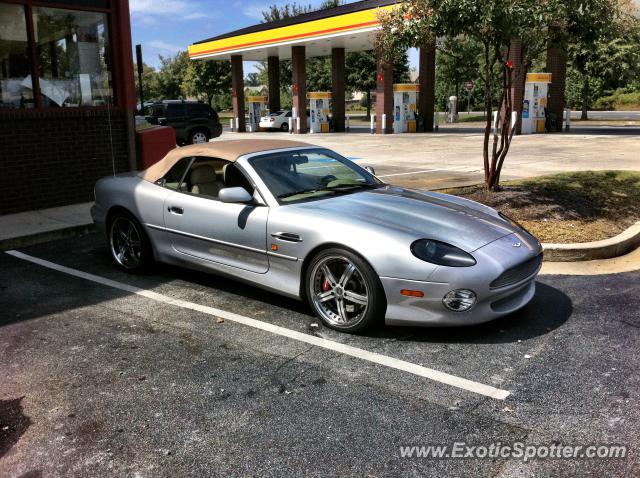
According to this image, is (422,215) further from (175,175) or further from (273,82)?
(273,82)

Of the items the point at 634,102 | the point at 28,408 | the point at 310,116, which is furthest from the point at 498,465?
the point at 634,102

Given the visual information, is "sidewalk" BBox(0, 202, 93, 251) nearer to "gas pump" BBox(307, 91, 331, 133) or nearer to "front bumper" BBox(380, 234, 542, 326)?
"front bumper" BBox(380, 234, 542, 326)

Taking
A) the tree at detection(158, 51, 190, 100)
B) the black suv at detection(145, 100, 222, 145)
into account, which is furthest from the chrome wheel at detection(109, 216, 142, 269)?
the tree at detection(158, 51, 190, 100)

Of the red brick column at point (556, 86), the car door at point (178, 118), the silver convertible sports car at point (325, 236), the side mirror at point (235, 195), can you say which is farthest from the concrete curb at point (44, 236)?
the red brick column at point (556, 86)

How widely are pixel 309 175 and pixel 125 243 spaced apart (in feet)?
7.09

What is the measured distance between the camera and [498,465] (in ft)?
9.18

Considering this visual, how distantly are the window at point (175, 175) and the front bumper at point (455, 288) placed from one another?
8.00ft

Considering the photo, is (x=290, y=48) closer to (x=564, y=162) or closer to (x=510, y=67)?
(x=564, y=162)

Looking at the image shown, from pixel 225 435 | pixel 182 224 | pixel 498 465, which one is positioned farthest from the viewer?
pixel 182 224

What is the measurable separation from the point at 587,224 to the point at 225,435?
226 inches

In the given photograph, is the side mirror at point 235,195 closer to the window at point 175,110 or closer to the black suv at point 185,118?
the black suv at point 185,118

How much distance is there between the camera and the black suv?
74.2ft

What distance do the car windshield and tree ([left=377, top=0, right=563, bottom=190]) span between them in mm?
2859

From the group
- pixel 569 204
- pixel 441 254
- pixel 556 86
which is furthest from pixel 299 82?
pixel 441 254
